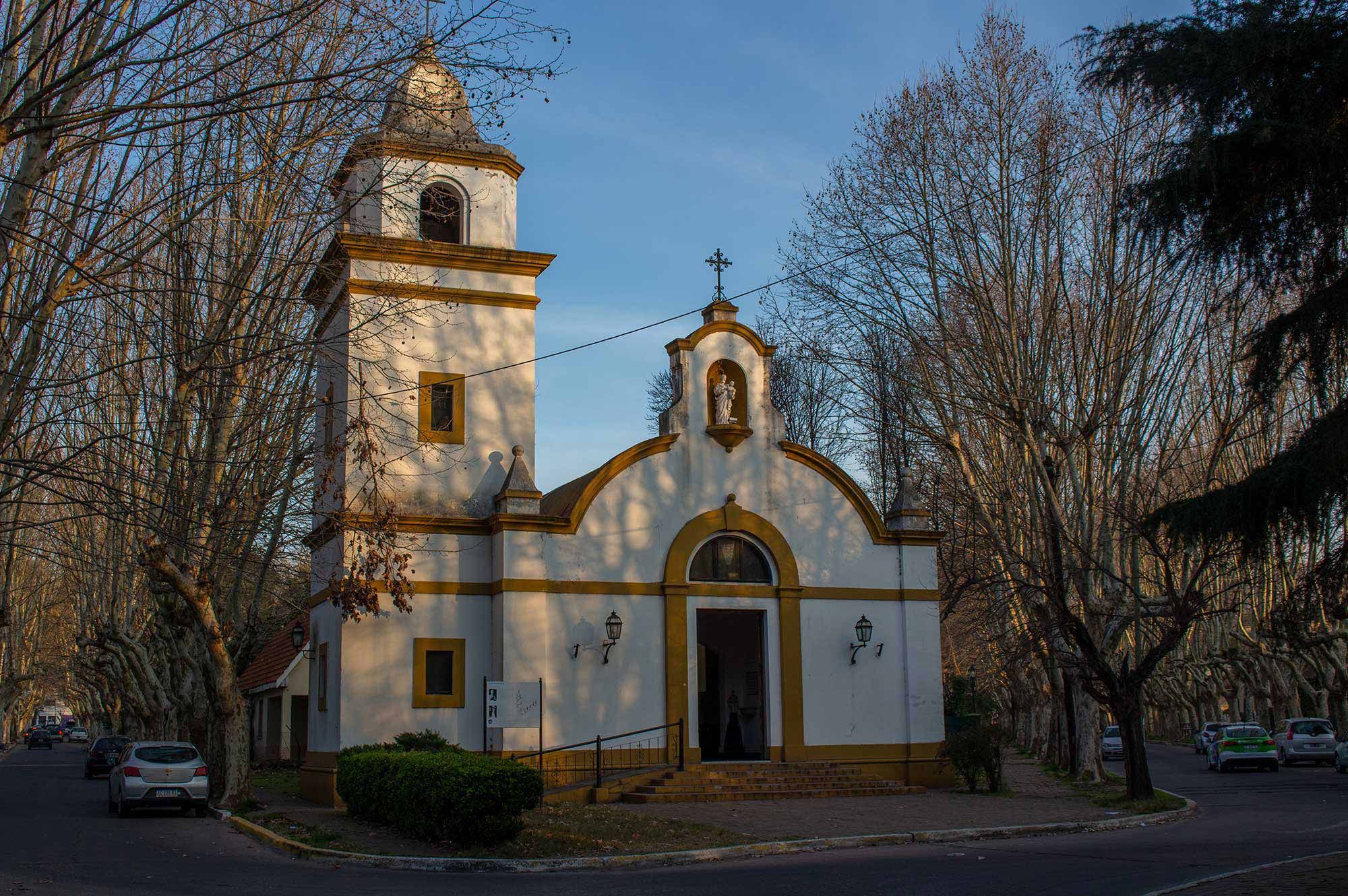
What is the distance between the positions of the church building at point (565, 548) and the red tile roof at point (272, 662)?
14.8 m

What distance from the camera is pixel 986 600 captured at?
114ft

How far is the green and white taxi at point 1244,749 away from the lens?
115 feet

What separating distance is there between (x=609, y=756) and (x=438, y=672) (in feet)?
11.9

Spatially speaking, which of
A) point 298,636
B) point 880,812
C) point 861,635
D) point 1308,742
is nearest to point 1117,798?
point 880,812

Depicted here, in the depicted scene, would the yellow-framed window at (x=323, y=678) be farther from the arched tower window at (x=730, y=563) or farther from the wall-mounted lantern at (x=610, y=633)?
the arched tower window at (x=730, y=563)

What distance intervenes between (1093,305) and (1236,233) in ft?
38.1

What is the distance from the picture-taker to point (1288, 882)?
1073 cm

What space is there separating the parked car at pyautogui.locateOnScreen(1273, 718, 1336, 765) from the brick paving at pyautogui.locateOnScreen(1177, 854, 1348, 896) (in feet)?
95.2

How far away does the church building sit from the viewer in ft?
73.2

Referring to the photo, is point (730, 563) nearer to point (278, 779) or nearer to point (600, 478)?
point (600, 478)

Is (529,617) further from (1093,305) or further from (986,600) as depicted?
(986,600)

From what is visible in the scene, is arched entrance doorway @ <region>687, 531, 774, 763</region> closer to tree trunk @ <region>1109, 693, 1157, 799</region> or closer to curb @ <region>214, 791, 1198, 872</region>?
tree trunk @ <region>1109, 693, 1157, 799</region>

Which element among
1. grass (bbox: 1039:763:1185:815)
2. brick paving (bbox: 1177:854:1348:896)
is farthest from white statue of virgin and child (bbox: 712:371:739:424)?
brick paving (bbox: 1177:854:1348:896)

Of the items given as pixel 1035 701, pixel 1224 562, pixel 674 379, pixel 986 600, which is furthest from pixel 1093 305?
pixel 1035 701
